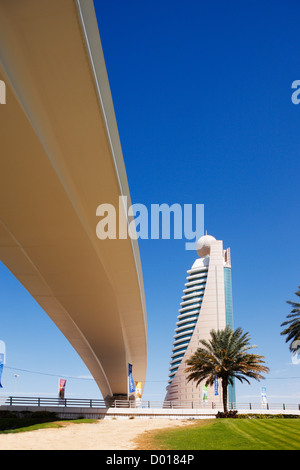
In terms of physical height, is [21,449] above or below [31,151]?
below

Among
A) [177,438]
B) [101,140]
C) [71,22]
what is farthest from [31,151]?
[177,438]

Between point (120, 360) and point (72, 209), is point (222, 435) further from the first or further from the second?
point (120, 360)

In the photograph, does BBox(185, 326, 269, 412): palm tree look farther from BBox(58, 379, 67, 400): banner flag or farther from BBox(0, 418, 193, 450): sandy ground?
BBox(0, 418, 193, 450): sandy ground

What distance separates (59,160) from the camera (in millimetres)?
14125

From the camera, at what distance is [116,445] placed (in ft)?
46.3

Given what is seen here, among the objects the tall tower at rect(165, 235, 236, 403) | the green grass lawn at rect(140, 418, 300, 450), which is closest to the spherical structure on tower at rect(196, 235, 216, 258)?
the tall tower at rect(165, 235, 236, 403)

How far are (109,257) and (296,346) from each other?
67.4 feet

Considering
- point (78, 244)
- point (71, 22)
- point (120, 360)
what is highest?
point (71, 22)

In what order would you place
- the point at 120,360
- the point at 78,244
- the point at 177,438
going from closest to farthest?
the point at 177,438 → the point at 78,244 → the point at 120,360

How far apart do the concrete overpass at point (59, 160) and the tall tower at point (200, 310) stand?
93.6m

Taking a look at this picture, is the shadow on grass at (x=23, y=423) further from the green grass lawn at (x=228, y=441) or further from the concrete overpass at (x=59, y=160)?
the concrete overpass at (x=59, y=160)

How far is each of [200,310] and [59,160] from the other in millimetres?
111428

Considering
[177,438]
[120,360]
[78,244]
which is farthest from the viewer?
[120,360]

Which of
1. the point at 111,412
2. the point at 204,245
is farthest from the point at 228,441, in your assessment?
the point at 204,245
